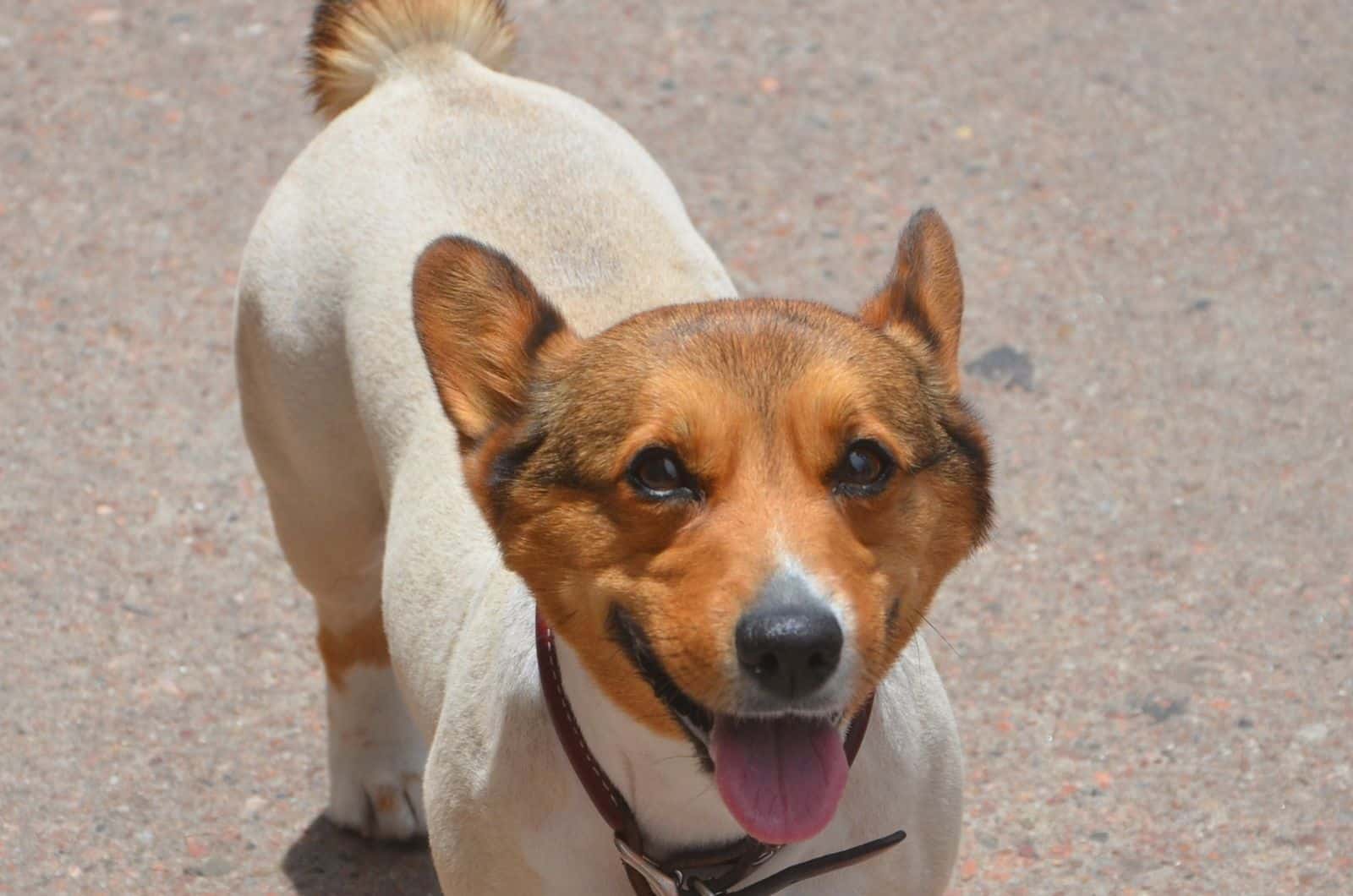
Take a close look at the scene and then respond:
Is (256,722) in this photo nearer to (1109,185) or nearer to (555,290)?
(555,290)

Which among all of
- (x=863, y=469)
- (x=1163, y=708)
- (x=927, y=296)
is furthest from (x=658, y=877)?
(x=1163, y=708)

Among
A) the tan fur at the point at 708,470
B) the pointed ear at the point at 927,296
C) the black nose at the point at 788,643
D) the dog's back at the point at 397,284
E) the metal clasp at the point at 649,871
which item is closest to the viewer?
the black nose at the point at 788,643

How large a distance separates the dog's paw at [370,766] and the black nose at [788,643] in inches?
85.4

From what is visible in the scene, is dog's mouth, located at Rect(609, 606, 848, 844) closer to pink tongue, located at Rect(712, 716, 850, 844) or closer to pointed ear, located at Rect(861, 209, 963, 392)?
pink tongue, located at Rect(712, 716, 850, 844)

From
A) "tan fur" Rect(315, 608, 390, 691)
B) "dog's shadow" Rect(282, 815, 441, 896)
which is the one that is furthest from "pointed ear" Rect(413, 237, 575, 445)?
"dog's shadow" Rect(282, 815, 441, 896)

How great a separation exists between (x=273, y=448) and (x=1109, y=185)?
3.75m

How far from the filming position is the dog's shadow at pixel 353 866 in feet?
15.1

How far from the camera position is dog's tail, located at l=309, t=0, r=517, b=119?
4.56 metres

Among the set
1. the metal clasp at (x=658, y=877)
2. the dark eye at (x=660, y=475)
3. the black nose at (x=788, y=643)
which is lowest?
the metal clasp at (x=658, y=877)

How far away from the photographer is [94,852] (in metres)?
4.62

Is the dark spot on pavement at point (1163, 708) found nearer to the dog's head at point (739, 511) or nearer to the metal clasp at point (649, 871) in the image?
the dog's head at point (739, 511)

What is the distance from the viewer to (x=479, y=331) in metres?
3.35

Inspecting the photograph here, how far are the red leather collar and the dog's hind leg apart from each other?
1.33 metres

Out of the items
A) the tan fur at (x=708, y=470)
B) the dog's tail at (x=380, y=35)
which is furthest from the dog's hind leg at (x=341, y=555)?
the tan fur at (x=708, y=470)
